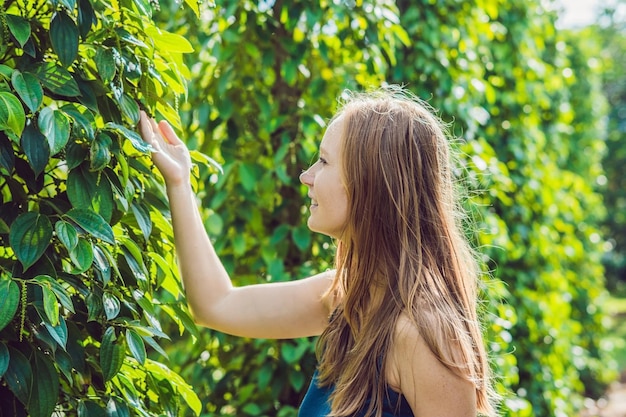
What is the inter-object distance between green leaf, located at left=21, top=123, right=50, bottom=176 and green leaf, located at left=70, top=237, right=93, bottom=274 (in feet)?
0.44

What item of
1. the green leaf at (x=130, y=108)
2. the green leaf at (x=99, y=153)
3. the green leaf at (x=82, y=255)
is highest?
the green leaf at (x=130, y=108)

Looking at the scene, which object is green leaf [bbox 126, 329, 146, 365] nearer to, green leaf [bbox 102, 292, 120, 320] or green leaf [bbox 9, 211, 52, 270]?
green leaf [bbox 102, 292, 120, 320]

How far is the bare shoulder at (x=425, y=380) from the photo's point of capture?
1571mm

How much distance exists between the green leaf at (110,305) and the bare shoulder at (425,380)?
1.71 feet

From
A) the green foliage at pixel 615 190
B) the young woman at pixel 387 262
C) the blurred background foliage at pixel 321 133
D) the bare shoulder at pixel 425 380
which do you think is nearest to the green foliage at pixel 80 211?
the young woman at pixel 387 262

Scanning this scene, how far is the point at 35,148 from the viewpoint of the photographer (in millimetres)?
1366

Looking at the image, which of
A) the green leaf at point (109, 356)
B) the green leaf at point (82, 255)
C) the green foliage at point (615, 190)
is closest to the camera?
the green leaf at point (82, 255)

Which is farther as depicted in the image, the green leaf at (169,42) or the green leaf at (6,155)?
the green leaf at (169,42)

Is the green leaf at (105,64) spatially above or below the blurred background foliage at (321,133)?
above

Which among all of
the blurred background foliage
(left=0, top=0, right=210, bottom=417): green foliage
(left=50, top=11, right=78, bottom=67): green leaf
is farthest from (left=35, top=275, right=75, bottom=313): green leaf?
the blurred background foliage

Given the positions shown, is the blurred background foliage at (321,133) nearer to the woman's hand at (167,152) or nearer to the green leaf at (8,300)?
the woman's hand at (167,152)

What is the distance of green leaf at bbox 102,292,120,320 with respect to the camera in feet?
4.72

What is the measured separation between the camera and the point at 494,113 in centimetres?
429

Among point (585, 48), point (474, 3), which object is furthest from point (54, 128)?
point (585, 48)
